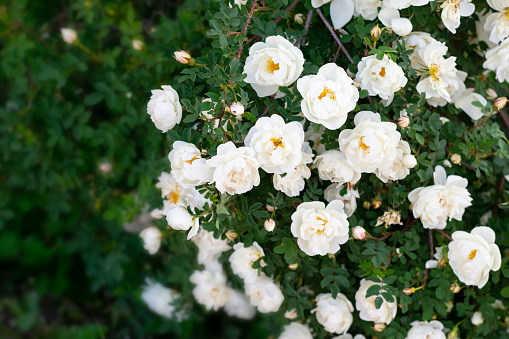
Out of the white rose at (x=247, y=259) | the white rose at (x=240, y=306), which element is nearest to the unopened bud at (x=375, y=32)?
the white rose at (x=247, y=259)

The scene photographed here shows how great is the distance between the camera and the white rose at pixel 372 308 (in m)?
1.09

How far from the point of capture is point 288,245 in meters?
1.05

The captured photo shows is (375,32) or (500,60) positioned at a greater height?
(375,32)

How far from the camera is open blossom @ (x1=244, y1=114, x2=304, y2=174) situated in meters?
0.86

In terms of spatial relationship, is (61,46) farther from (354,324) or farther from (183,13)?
(354,324)

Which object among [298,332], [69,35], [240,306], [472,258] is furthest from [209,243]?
[69,35]

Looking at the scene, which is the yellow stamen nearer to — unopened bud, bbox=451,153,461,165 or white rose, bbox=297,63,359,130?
white rose, bbox=297,63,359,130

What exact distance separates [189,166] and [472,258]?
2.33 feet

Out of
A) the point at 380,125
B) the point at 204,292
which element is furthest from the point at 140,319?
the point at 380,125

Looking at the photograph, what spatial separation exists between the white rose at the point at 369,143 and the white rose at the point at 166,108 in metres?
0.38

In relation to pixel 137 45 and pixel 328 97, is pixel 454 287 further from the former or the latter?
pixel 137 45

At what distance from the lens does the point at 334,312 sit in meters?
1.11

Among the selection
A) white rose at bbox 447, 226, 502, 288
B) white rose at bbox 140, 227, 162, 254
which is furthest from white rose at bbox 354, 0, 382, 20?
white rose at bbox 140, 227, 162, 254

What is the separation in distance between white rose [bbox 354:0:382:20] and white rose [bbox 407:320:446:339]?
0.79m
